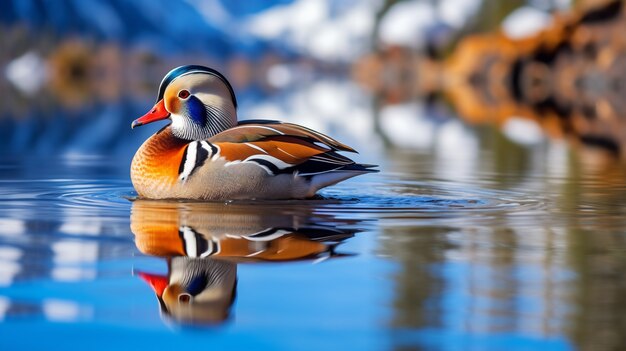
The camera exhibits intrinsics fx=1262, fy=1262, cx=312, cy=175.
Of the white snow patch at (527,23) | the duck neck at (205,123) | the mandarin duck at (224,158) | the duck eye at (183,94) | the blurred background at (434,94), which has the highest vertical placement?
the white snow patch at (527,23)

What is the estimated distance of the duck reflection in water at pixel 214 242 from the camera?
4.46m

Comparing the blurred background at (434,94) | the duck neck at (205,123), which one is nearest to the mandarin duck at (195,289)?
the duck neck at (205,123)

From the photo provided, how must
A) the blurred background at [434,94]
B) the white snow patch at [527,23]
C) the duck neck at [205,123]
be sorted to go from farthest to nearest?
the white snow patch at [527,23] < the blurred background at [434,94] < the duck neck at [205,123]

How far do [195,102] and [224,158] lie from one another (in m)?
0.65

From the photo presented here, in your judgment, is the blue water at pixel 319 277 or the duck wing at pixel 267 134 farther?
the duck wing at pixel 267 134

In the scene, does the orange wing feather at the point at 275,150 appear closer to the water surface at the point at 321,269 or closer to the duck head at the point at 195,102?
the water surface at the point at 321,269

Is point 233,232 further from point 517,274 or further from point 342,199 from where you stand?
point 342,199

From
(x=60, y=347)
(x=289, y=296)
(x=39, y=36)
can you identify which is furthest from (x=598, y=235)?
(x=39, y=36)

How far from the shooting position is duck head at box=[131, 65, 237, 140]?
25.9ft

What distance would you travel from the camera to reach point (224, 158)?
7.41 m

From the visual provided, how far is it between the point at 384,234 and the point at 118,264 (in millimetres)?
1560

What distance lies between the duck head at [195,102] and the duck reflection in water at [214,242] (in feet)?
1.90

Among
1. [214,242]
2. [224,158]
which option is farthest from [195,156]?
[214,242]

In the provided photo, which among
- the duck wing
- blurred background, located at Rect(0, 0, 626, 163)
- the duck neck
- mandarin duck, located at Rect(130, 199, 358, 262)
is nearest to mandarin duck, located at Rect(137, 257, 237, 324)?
mandarin duck, located at Rect(130, 199, 358, 262)
